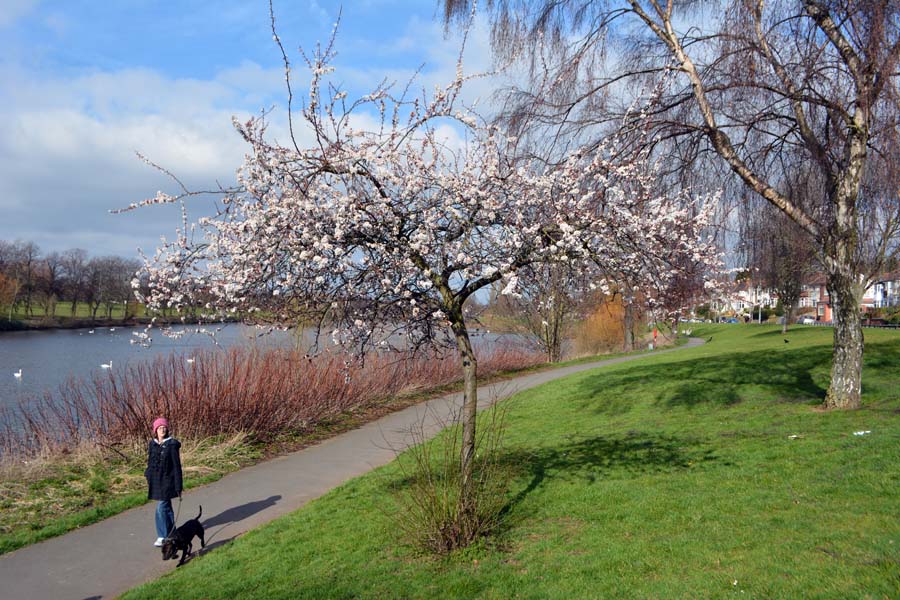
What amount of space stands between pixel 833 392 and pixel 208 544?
8974 millimetres

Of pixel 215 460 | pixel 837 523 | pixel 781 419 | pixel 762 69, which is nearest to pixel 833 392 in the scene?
pixel 781 419

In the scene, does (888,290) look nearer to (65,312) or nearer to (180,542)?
(65,312)

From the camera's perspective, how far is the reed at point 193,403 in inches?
461

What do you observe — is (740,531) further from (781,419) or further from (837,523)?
(781,419)

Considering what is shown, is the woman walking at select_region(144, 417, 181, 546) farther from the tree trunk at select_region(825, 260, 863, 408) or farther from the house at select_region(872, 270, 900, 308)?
the house at select_region(872, 270, 900, 308)

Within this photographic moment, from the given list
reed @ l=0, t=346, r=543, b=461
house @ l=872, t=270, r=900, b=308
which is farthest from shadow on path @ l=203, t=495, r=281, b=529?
house @ l=872, t=270, r=900, b=308

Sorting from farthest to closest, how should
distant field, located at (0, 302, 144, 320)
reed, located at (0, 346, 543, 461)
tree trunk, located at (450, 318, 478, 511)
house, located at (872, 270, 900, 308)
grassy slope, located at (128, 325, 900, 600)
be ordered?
1. distant field, located at (0, 302, 144, 320)
2. house, located at (872, 270, 900, 308)
3. reed, located at (0, 346, 543, 461)
4. tree trunk, located at (450, 318, 478, 511)
5. grassy slope, located at (128, 325, 900, 600)

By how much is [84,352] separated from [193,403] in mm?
21632

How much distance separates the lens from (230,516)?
330 inches

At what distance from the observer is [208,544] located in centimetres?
741

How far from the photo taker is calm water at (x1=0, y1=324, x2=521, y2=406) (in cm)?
1549

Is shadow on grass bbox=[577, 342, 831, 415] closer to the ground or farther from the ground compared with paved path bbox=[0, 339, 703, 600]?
farther from the ground

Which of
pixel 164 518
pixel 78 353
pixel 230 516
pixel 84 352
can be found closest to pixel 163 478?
pixel 164 518

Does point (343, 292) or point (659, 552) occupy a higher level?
point (343, 292)
